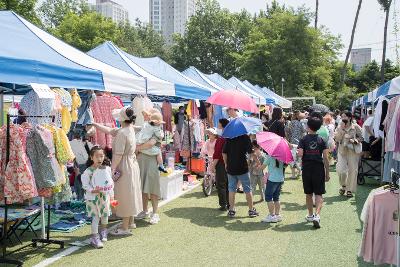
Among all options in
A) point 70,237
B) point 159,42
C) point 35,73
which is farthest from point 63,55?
point 159,42

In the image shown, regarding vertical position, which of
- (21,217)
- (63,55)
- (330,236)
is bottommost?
(330,236)

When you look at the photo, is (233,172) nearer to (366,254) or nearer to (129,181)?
(129,181)

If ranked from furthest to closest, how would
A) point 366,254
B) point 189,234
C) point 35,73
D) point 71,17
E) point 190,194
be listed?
point 71,17
point 190,194
point 189,234
point 35,73
point 366,254

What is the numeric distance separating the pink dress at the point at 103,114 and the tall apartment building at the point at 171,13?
4824 inches

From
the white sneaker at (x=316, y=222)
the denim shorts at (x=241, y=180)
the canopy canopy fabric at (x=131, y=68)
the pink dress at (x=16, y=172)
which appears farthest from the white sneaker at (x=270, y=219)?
the pink dress at (x=16, y=172)

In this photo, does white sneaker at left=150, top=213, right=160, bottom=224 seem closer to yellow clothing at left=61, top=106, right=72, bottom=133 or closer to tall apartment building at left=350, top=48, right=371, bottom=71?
yellow clothing at left=61, top=106, right=72, bottom=133

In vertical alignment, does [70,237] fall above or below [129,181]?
below

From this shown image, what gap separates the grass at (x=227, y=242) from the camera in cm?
536

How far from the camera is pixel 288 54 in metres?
39.1

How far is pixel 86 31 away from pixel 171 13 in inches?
3560

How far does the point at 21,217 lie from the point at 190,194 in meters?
4.72

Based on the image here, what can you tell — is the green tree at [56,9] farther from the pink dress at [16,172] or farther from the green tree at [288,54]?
the pink dress at [16,172]

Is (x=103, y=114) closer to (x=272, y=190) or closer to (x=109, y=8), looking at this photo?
(x=272, y=190)

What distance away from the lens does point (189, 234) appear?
21.5 ft
